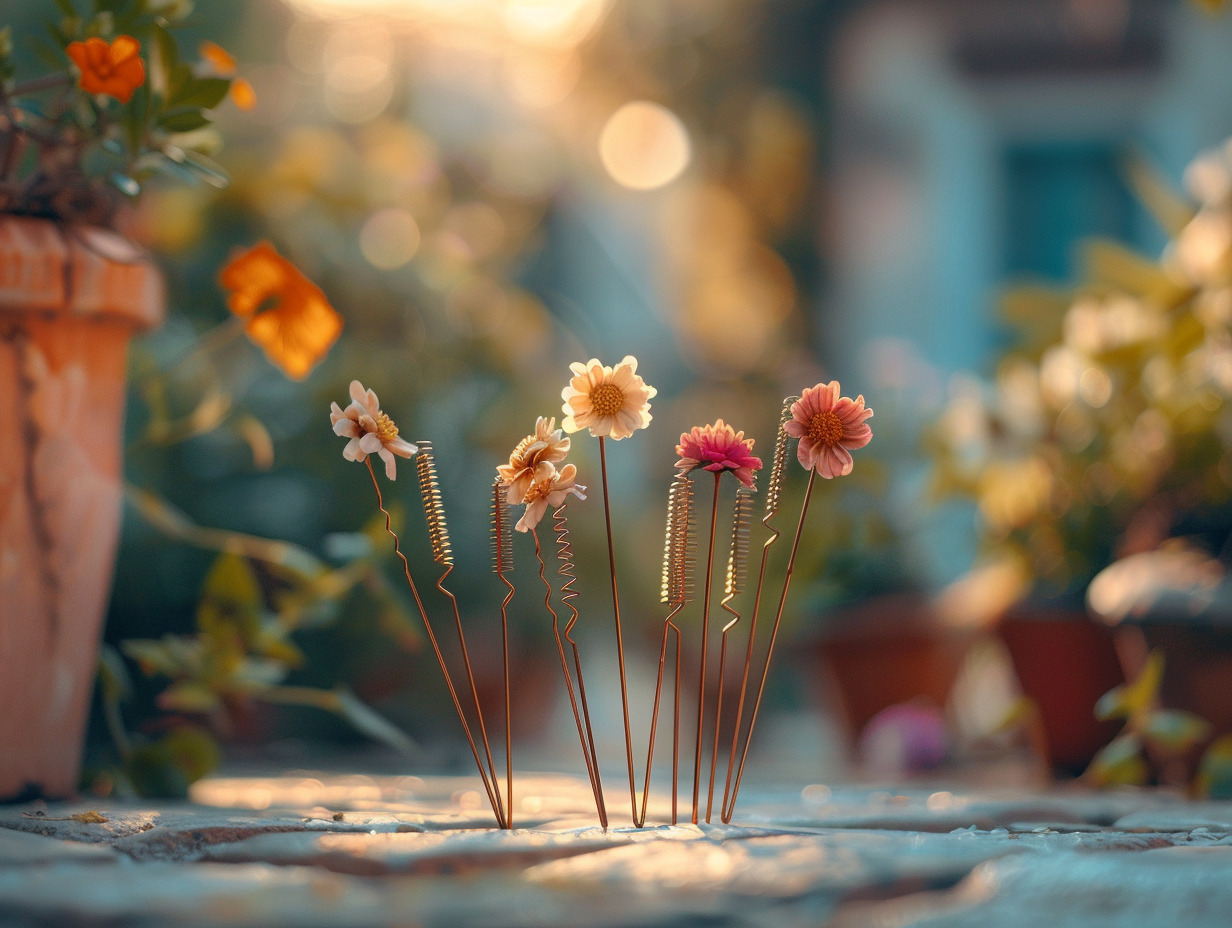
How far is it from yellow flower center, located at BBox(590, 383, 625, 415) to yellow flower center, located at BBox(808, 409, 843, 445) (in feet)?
0.44

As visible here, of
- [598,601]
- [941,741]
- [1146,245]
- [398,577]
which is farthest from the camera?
[1146,245]

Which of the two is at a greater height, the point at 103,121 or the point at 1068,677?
the point at 103,121

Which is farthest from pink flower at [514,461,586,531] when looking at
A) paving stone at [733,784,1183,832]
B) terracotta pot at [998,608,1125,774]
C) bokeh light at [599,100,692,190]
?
bokeh light at [599,100,692,190]

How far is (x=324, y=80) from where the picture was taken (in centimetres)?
359

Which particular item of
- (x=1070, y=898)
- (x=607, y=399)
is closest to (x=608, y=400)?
(x=607, y=399)

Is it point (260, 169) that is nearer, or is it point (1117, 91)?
point (260, 169)

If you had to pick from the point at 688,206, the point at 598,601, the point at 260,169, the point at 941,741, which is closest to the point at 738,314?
the point at 688,206

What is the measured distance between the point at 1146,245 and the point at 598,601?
7.30 feet

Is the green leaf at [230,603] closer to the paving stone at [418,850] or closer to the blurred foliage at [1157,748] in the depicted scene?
the paving stone at [418,850]

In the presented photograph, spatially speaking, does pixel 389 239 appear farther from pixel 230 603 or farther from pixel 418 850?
pixel 418 850

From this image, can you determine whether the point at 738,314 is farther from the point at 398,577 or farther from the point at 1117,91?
the point at 398,577

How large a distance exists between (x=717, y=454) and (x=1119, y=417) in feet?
3.48

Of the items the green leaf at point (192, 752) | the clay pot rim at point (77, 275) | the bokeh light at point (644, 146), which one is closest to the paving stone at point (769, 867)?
the green leaf at point (192, 752)

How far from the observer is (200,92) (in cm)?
94
